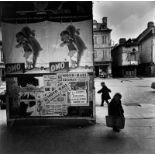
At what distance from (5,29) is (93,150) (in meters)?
5.37

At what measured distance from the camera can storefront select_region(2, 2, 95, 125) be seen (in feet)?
23.8

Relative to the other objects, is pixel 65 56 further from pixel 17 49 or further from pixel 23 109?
pixel 23 109

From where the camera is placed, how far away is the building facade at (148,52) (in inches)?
1705

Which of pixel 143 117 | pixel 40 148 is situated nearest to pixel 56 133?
pixel 40 148

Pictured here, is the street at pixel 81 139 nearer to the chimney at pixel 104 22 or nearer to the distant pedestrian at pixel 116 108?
the distant pedestrian at pixel 116 108

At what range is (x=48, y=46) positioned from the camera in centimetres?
729

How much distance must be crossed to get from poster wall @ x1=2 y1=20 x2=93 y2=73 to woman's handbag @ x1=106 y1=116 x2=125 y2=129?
198 centimetres

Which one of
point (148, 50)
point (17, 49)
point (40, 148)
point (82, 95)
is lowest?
point (40, 148)

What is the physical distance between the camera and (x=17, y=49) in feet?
24.2

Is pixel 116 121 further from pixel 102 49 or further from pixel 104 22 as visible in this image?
pixel 104 22

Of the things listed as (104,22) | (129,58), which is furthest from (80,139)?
(104,22)

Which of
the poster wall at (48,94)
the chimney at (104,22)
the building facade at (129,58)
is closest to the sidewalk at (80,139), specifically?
the poster wall at (48,94)

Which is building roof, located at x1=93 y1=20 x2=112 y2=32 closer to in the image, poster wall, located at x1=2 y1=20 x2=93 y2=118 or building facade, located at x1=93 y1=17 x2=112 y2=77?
building facade, located at x1=93 y1=17 x2=112 y2=77

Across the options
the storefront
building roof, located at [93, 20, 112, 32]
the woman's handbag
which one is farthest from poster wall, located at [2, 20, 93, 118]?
building roof, located at [93, 20, 112, 32]
